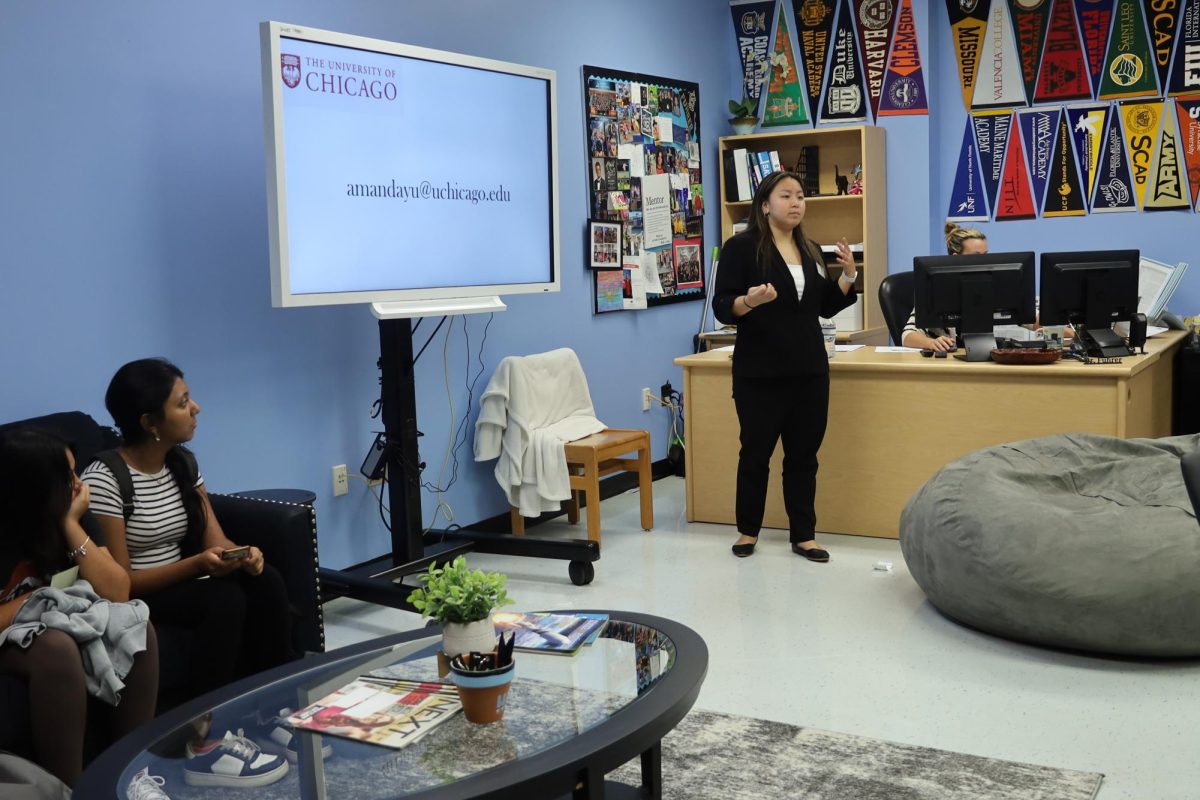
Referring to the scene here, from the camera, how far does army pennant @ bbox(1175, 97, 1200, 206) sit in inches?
232

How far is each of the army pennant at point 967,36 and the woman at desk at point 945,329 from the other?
1193mm

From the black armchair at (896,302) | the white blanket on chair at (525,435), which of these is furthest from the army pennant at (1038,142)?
the white blanket on chair at (525,435)

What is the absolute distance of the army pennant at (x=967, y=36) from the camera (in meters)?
6.36

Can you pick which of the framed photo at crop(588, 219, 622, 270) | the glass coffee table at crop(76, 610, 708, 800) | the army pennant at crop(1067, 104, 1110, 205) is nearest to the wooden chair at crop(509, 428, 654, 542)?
the framed photo at crop(588, 219, 622, 270)

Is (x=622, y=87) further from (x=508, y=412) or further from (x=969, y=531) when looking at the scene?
(x=969, y=531)

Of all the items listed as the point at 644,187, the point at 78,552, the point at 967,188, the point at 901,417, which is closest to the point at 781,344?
the point at 901,417

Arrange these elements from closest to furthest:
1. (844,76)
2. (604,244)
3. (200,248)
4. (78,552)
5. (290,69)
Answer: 1. (78,552)
2. (290,69)
3. (200,248)
4. (604,244)
5. (844,76)

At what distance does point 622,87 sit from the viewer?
5770 mm

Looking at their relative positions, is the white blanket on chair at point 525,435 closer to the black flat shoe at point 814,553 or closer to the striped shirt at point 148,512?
the black flat shoe at point 814,553

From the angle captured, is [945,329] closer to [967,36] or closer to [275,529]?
[967,36]

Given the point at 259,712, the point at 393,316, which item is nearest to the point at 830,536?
the point at 393,316

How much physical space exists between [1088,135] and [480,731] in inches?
209

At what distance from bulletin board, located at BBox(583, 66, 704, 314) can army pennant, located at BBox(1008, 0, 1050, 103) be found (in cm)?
170

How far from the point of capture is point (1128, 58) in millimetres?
6020
